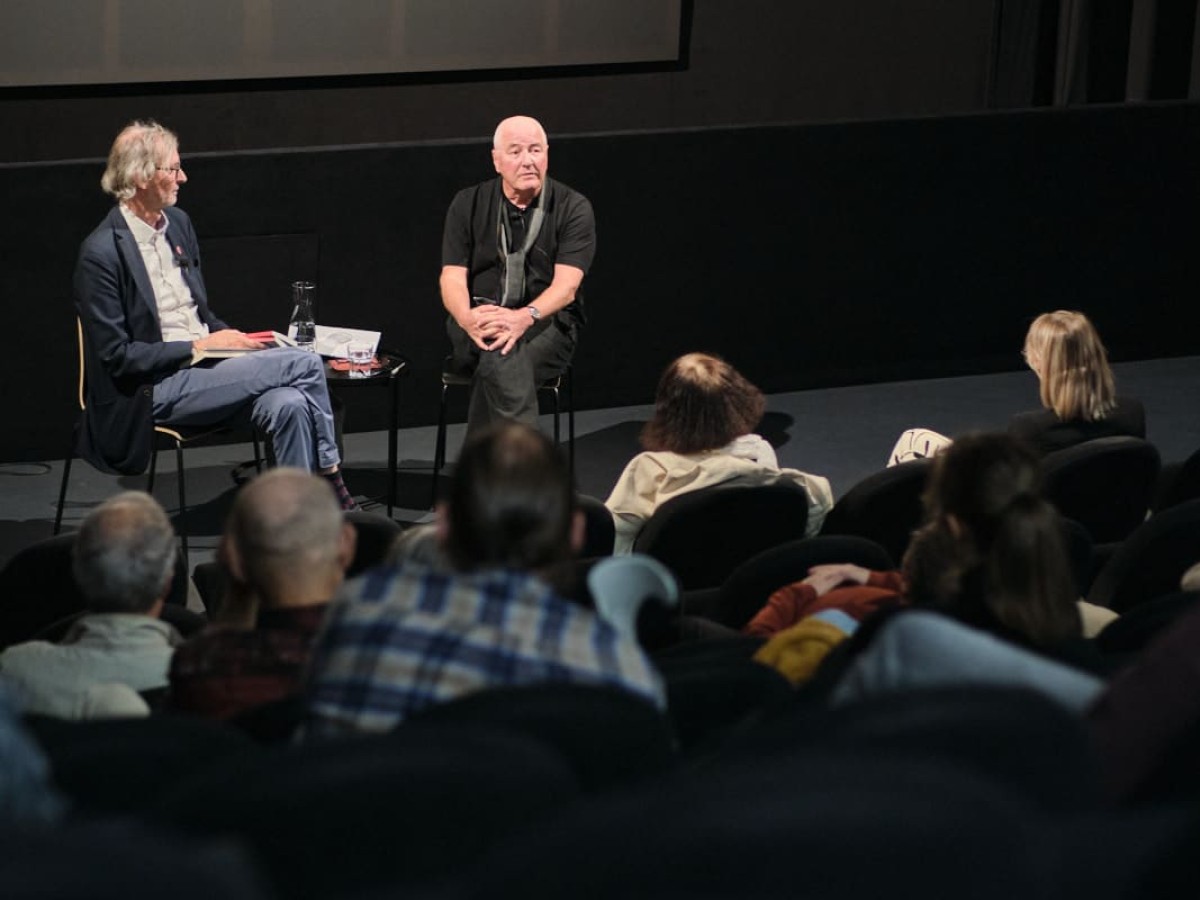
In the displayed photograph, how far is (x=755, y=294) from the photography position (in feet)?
22.6

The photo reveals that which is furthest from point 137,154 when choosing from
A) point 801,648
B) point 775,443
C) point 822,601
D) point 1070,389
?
point 801,648

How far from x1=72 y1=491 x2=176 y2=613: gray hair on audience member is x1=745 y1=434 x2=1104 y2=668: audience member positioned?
0.94 m

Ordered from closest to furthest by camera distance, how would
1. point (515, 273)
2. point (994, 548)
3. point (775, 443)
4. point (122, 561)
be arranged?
point (994, 548) → point (122, 561) → point (515, 273) → point (775, 443)

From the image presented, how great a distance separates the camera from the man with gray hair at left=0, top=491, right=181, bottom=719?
252 cm

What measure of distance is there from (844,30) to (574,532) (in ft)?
23.8

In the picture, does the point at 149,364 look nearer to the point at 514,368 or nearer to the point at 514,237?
the point at 514,368

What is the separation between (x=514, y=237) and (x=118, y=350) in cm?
130

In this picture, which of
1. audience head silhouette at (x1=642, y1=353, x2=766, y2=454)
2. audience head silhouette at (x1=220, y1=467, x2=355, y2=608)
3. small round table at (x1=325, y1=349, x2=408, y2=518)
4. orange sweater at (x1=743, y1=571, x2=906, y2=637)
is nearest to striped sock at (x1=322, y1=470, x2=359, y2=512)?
small round table at (x1=325, y1=349, x2=408, y2=518)

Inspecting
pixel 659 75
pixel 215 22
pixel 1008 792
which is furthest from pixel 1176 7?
pixel 1008 792

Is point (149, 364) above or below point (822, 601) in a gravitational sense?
above

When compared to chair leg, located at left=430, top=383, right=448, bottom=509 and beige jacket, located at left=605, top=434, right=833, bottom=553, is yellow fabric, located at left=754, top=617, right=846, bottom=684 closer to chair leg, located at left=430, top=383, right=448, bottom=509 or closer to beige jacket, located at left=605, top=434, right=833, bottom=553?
beige jacket, located at left=605, top=434, right=833, bottom=553

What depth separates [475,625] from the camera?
80.9 inches

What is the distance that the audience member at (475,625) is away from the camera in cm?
203

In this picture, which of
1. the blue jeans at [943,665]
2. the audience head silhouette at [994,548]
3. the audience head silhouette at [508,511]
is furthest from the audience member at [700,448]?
the blue jeans at [943,665]
